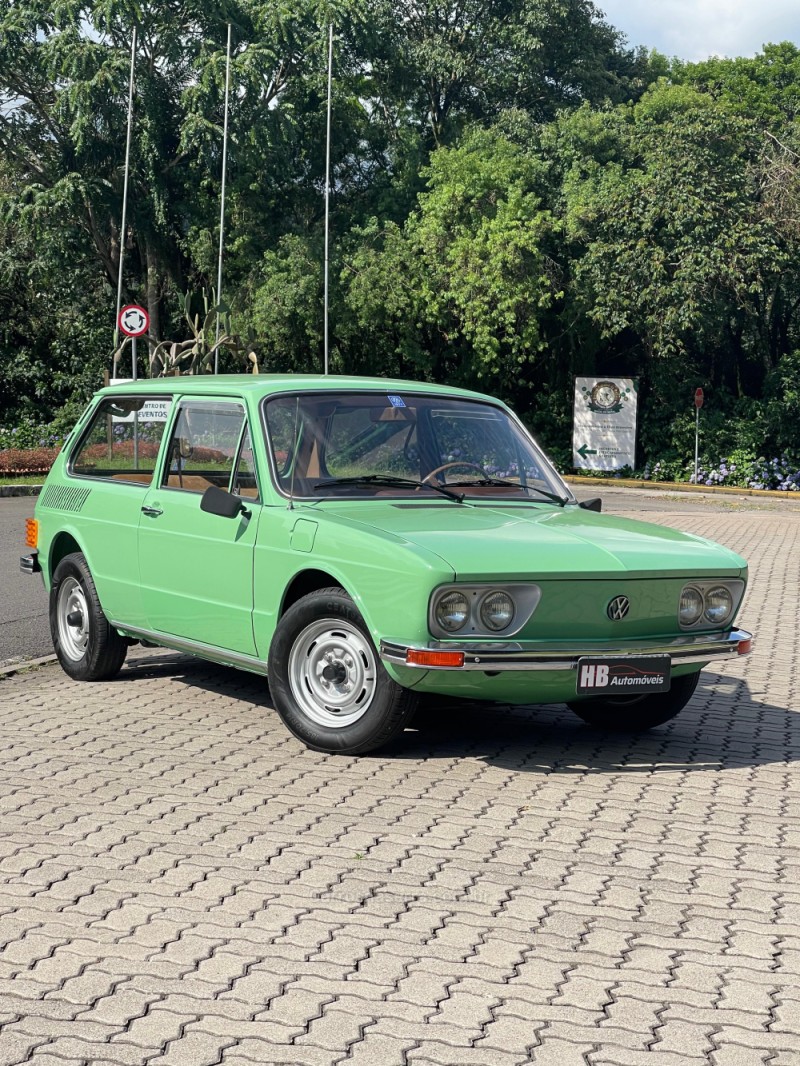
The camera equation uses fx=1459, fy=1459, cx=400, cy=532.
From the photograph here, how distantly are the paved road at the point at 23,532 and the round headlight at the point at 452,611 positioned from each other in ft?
13.9

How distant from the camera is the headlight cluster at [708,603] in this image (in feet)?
22.5

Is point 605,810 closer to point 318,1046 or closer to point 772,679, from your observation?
point 318,1046

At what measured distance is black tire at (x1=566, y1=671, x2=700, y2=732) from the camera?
738 centimetres

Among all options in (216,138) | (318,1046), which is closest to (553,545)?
(318,1046)

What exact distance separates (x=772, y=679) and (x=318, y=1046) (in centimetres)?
647

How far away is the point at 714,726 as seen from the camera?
7.95 m

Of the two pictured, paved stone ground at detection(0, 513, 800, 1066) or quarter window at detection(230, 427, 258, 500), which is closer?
paved stone ground at detection(0, 513, 800, 1066)

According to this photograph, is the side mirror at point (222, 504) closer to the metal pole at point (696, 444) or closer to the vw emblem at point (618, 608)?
the vw emblem at point (618, 608)

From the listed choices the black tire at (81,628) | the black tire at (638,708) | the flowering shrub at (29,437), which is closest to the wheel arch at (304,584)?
the black tire at (638,708)

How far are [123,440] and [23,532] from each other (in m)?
10.5

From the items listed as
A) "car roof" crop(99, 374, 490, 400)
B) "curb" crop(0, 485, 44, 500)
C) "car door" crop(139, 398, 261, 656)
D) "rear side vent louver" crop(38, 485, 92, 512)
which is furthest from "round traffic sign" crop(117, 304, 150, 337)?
"car door" crop(139, 398, 261, 656)

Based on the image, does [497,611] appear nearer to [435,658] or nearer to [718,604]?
[435,658]

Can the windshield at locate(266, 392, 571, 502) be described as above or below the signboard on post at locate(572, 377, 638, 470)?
above

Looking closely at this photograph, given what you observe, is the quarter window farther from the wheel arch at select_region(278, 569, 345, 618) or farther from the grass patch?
the grass patch
